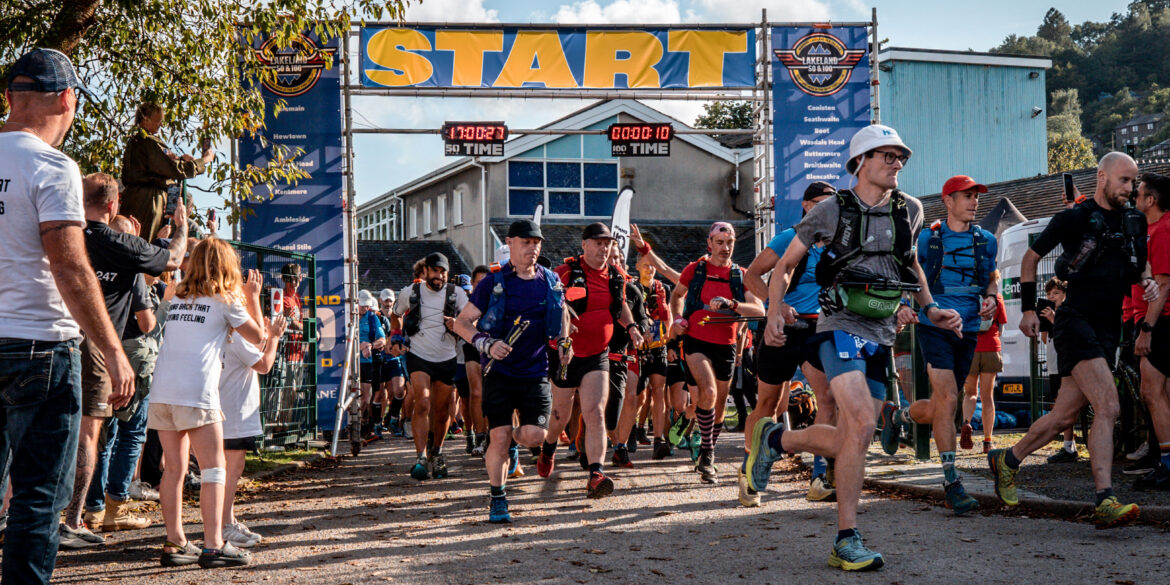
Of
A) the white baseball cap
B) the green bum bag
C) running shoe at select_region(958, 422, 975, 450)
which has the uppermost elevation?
the white baseball cap

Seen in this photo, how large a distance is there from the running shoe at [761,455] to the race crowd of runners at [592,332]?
2 centimetres

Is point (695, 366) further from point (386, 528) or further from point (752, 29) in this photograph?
point (752, 29)

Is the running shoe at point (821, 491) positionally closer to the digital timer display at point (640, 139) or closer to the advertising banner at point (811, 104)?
the advertising banner at point (811, 104)

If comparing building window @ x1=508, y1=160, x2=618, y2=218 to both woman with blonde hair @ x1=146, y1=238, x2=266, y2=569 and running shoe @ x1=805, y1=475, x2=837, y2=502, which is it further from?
woman with blonde hair @ x1=146, y1=238, x2=266, y2=569

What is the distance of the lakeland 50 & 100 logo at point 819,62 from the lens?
18.6m

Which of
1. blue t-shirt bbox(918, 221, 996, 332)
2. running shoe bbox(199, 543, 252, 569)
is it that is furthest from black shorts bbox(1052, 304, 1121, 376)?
running shoe bbox(199, 543, 252, 569)

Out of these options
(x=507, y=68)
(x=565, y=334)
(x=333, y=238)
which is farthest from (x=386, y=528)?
(x=507, y=68)

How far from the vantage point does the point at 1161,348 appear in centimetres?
810

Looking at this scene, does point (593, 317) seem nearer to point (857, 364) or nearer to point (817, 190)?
point (817, 190)

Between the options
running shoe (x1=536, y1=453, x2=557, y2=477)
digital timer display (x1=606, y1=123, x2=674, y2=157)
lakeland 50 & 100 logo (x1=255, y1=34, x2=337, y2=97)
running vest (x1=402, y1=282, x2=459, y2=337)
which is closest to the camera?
running shoe (x1=536, y1=453, x2=557, y2=477)

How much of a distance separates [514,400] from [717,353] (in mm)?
2806

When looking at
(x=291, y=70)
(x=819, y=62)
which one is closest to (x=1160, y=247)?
(x=819, y=62)

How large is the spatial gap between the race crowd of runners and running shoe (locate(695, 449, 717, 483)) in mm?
18

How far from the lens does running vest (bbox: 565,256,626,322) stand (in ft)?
31.4
